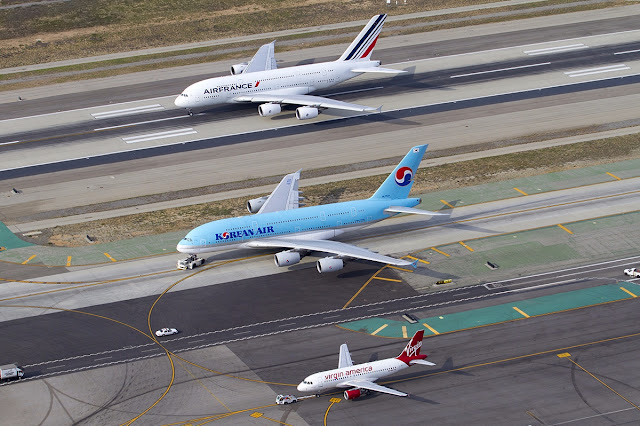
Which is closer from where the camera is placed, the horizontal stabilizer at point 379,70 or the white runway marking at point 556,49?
the horizontal stabilizer at point 379,70

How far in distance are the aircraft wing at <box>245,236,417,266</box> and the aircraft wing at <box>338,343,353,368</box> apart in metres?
14.0

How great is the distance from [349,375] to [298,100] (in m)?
63.6

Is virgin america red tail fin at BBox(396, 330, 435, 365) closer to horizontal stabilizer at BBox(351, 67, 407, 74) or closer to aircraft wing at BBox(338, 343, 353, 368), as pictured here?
aircraft wing at BBox(338, 343, 353, 368)

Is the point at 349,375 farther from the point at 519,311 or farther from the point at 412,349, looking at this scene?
the point at 519,311

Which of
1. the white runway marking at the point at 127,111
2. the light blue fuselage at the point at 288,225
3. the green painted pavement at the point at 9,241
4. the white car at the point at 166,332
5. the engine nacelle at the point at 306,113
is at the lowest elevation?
the white car at the point at 166,332

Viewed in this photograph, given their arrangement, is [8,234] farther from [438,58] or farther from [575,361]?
[438,58]

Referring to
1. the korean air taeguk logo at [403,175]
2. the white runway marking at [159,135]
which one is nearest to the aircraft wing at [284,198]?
the korean air taeguk logo at [403,175]

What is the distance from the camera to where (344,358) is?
72875 mm

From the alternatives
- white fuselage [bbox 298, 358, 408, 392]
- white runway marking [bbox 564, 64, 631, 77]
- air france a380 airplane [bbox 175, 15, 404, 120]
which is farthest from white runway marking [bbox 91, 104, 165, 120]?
white fuselage [bbox 298, 358, 408, 392]

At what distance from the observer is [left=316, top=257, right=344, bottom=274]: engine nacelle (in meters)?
87.1

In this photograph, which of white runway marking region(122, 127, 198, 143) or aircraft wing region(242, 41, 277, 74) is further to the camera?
aircraft wing region(242, 41, 277, 74)

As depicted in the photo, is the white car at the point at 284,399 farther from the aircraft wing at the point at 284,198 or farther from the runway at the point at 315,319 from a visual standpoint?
the aircraft wing at the point at 284,198

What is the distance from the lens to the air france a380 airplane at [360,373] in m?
70.1

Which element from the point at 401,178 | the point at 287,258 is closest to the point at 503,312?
the point at 401,178
